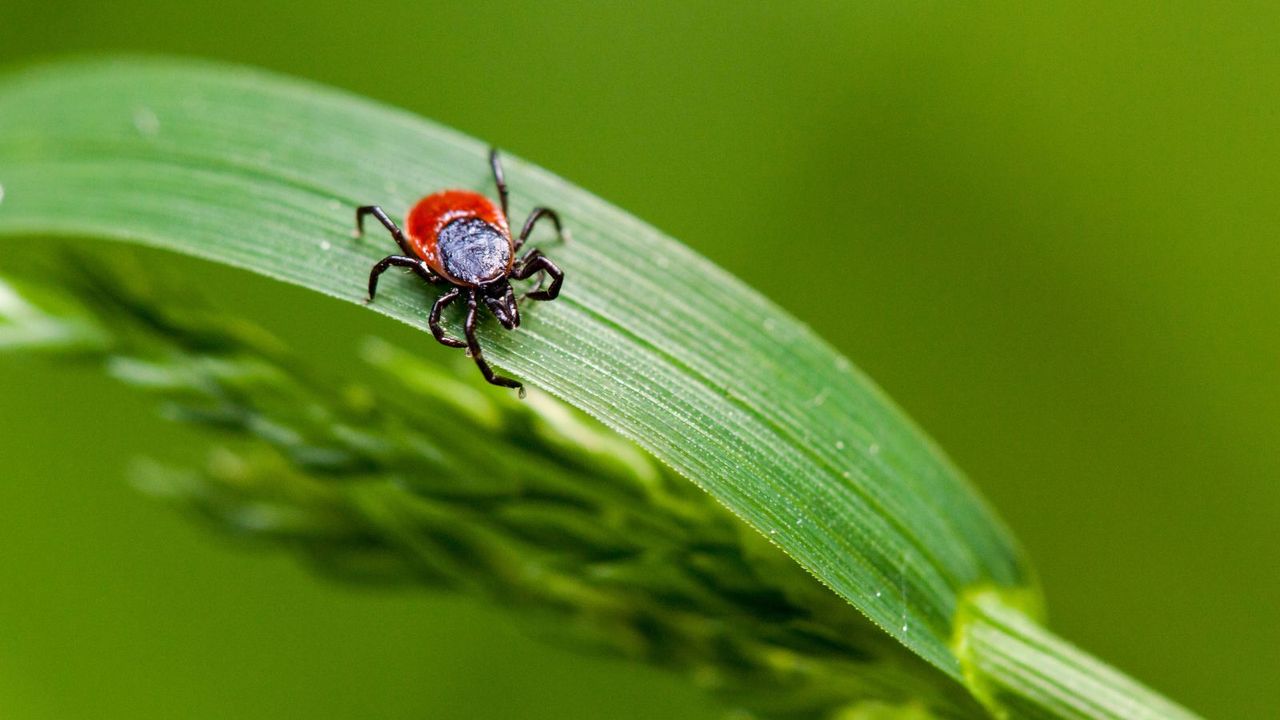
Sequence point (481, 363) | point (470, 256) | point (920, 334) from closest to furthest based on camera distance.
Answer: point (481, 363), point (470, 256), point (920, 334)

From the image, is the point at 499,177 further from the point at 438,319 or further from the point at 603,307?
the point at 603,307

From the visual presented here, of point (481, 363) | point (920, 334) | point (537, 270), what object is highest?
point (920, 334)

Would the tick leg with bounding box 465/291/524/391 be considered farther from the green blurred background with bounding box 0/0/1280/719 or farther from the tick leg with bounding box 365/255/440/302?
the green blurred background with bounding box 0/0/1280/719

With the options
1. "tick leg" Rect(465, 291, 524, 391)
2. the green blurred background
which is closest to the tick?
"tick leg" Rect(465, 291, 524, 391)

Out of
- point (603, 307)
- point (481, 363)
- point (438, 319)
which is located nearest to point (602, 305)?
point (603, 307)

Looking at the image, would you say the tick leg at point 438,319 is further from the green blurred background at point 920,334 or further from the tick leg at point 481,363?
the green blurred background at point 920,334

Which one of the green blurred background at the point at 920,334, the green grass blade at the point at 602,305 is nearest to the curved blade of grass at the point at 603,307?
the green grass blade at the point at 602,305
